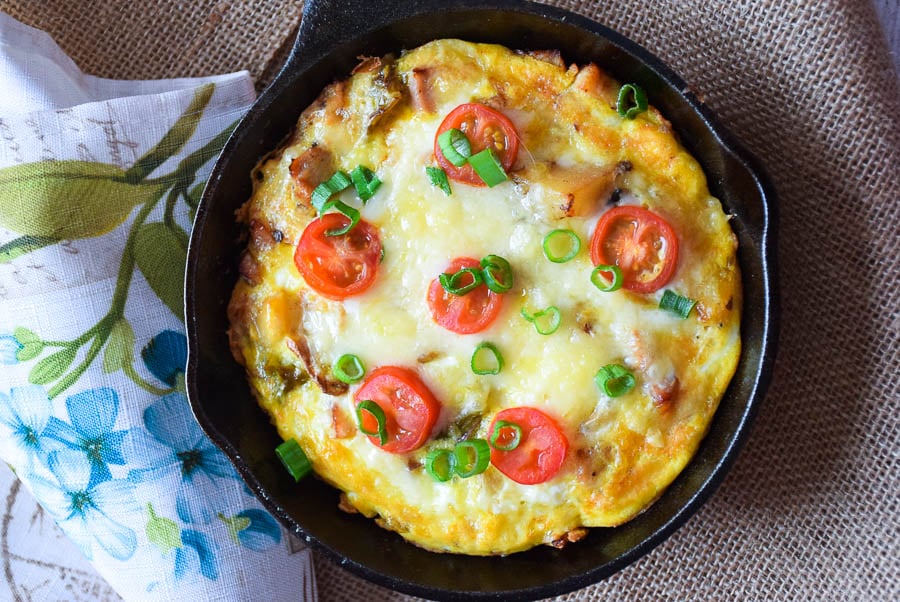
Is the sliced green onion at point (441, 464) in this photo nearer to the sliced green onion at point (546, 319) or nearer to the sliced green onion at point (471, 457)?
the sliced green onion at point (471, 457)

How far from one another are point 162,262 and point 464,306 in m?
1.35

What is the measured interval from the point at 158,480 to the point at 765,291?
7.75 feet

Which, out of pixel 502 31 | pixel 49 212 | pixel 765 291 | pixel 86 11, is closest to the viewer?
pixel 765 291

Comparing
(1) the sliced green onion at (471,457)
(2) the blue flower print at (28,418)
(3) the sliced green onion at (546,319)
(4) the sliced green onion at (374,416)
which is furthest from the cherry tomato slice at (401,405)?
(2) the blue flower print at (28,418)

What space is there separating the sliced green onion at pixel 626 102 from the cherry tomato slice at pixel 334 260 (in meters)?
0.93

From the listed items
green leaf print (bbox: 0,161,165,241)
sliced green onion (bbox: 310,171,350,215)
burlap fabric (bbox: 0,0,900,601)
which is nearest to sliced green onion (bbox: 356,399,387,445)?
sliced green onion (bbox: 310,171,350,215)

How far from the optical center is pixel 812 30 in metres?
3.12

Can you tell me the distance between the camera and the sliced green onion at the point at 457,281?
8.68 feet

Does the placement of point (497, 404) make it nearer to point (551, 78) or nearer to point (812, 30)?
point (551, 78)

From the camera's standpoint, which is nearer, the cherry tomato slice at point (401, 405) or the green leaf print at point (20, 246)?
the cherry tomato slice at point (401, 405)

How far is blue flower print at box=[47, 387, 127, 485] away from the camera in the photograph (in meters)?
3.25

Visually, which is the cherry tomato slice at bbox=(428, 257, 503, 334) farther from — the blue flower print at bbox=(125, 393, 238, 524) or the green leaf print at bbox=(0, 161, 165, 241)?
the green leaf print at bbox=(0, 161, 165, 241)

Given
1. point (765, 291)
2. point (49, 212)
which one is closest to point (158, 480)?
point (49, 212)

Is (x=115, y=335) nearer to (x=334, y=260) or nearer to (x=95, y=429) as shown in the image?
(x=95, y=429)
